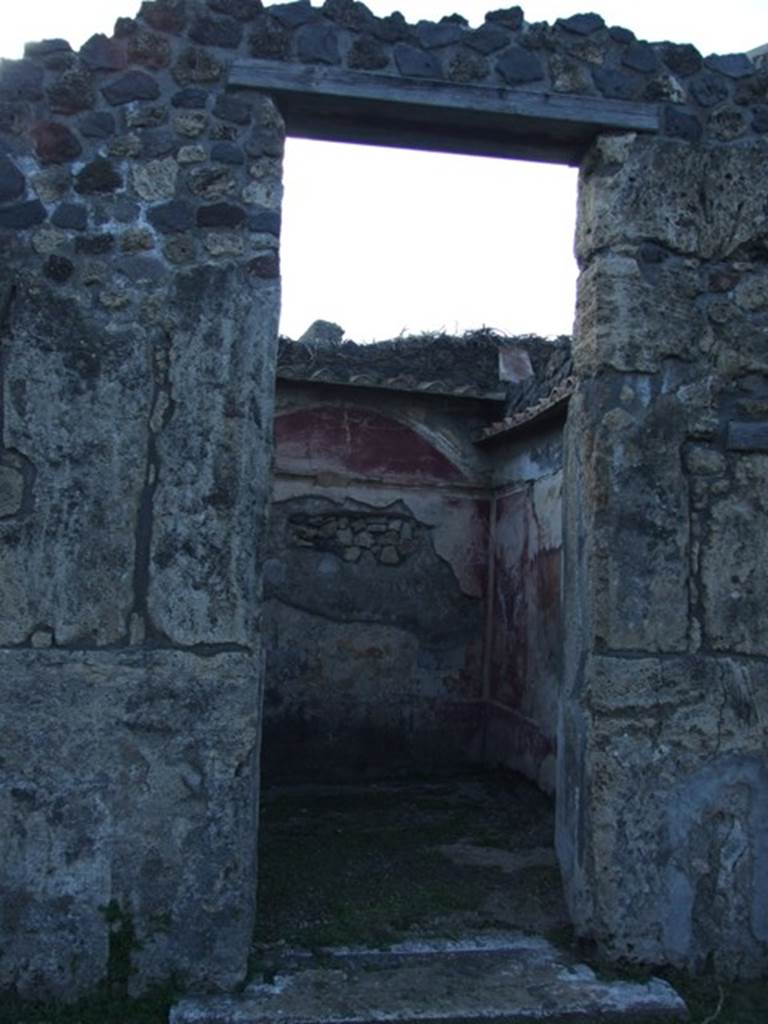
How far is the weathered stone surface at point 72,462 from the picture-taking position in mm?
3477

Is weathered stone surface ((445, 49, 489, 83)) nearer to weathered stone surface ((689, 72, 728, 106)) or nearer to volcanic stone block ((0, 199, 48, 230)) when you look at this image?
weathered stone surface ((689, 72, 728, 106))

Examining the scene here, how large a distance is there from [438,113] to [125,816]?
2789 millimetres

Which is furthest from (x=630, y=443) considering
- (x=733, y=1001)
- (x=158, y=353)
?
(x=733, y=1001)

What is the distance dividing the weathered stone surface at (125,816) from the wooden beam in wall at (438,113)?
2.07 m

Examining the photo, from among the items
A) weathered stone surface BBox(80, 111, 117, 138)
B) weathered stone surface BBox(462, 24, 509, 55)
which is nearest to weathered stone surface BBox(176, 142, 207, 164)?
weathered stone surface BBox(80, 111, 117, 138)

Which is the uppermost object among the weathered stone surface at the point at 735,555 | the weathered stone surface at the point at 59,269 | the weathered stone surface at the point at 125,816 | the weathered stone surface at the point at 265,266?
the weathered stone surface at the point at 265,266

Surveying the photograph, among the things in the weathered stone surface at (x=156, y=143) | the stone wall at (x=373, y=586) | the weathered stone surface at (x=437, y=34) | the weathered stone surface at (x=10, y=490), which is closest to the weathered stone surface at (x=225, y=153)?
the weathered stone surface at (x=156, y=143)

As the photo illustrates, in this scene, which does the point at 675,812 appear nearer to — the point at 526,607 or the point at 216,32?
the point at 216,32

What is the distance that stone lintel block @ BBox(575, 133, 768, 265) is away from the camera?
3863 mm

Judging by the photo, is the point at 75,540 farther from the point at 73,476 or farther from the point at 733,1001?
the point at 733,1001

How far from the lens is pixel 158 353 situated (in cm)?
358

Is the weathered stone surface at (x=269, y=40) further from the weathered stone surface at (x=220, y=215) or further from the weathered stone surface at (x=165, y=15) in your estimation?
the weathered stone surface at (x=220, y=215)

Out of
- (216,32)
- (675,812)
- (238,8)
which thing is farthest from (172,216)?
(675,812)

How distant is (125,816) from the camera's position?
136 inches
